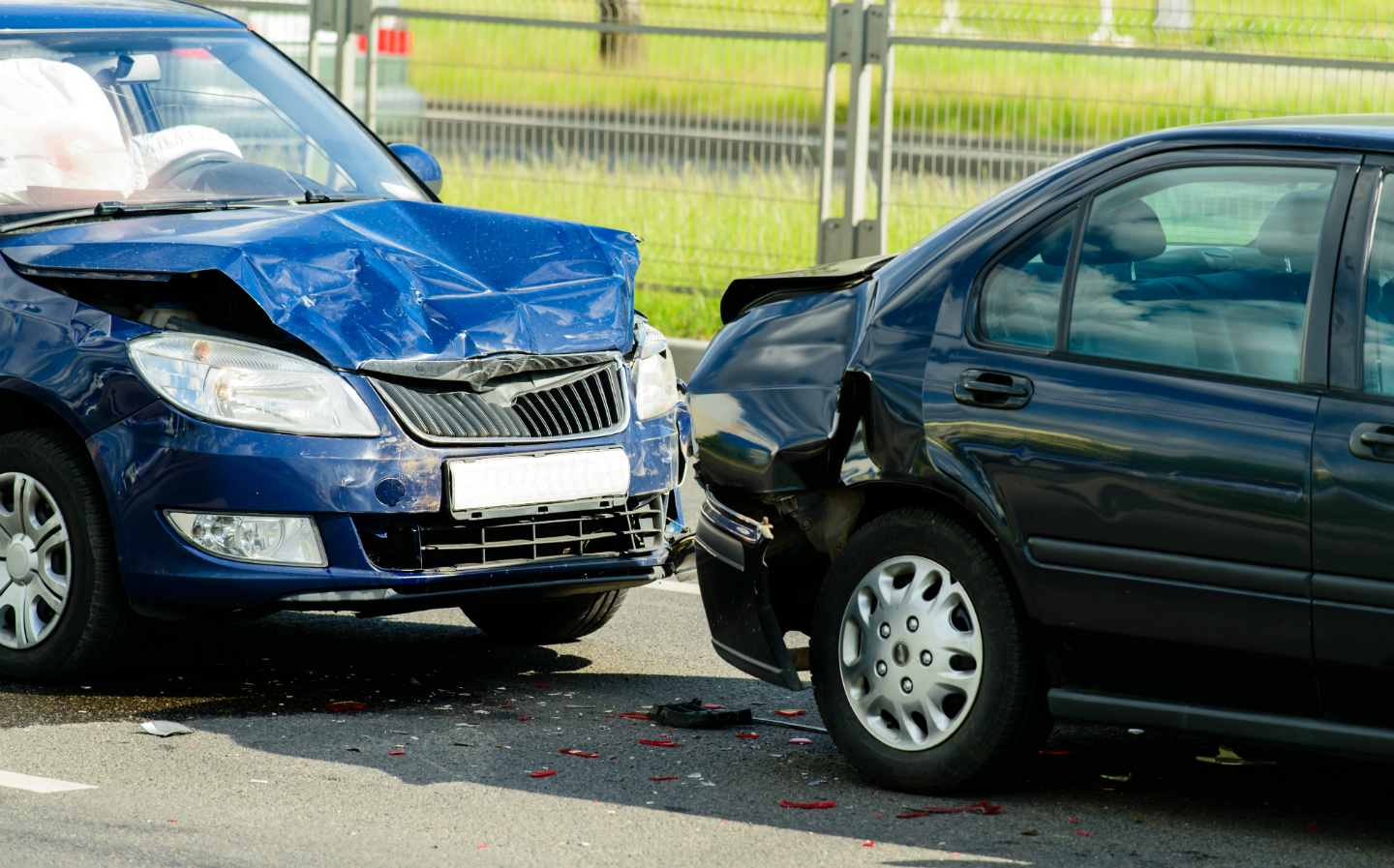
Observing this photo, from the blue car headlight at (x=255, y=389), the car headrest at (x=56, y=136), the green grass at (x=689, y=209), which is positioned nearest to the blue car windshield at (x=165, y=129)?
the car headrest at (x=56, y=136)

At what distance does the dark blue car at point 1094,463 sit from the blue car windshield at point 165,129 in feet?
7.08

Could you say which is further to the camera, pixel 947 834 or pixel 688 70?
pixel 688 70

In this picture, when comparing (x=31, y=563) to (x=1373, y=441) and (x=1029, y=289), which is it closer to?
(x=1029, y=289)

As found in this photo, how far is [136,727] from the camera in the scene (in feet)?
16.4

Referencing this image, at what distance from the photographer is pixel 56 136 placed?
5.97 meters

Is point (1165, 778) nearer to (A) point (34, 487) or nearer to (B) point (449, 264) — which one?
(B) point (449, 264)

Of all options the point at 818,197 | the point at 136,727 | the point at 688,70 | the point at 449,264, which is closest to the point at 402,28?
the point at 688,70

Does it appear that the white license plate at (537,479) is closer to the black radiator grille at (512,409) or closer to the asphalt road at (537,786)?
the black radiator grille at (512,409)

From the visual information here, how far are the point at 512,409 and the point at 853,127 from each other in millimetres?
5985

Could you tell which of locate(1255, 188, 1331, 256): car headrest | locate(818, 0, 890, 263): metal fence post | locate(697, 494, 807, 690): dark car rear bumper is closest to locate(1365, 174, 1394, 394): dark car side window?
locate(1255, 188, 1331, 256): car headrest

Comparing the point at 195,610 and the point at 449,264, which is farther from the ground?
the point at 449,264

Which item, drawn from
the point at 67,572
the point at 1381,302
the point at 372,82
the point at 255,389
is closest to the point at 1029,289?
the point at 1381,302

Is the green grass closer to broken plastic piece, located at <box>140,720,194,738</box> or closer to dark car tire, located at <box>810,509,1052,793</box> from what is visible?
dark car tire, located at <box>810,509,1052,793</box>

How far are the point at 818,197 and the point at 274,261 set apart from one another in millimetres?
6059
